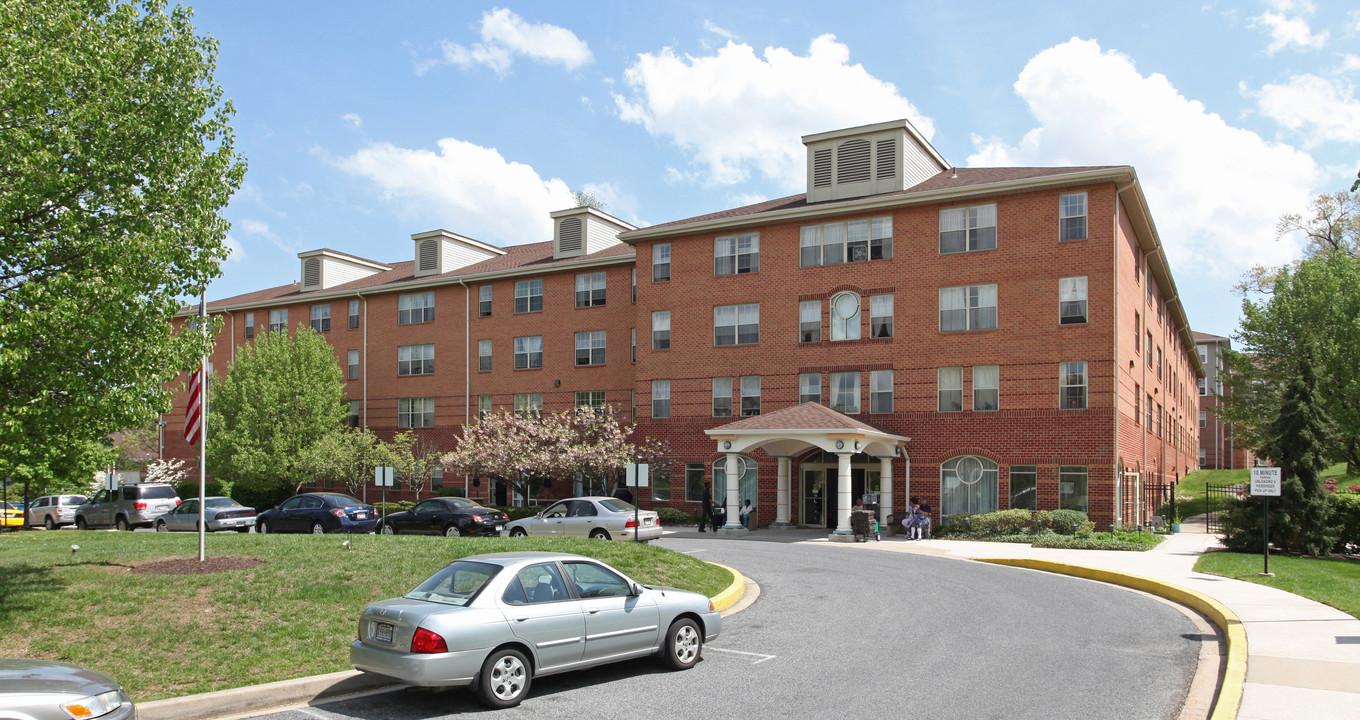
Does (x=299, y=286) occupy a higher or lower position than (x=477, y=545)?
higher

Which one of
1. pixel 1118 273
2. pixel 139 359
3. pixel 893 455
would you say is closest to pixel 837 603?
pixel 139 359

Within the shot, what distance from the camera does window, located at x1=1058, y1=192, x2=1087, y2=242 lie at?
1233 inches

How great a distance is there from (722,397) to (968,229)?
36.7ft

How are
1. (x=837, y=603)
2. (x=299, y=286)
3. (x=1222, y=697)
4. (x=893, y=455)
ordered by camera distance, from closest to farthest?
(x=1222, y=697) → (x=837, y=603) → (x=893, y=455) → (x=299, y=286)

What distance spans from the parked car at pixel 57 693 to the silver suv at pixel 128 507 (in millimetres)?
31347

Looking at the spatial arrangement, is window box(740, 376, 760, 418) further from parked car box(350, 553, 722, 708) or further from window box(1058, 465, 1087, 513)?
parked car box(350, 553, 722, 708)

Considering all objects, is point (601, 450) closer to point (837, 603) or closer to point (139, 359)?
point (837, 603)

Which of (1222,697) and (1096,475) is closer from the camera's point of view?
(1222,697)

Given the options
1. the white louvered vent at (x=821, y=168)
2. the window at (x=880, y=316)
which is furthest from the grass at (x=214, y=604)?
the white louvered vent at (x=821, y=168)

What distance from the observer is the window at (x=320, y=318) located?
5191 centimetres

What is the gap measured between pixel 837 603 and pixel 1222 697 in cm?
746

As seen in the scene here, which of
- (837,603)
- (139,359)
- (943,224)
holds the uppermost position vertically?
(943,224)

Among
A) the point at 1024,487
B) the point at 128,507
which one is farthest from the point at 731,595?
the point at 128,507

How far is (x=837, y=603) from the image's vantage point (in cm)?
1589
